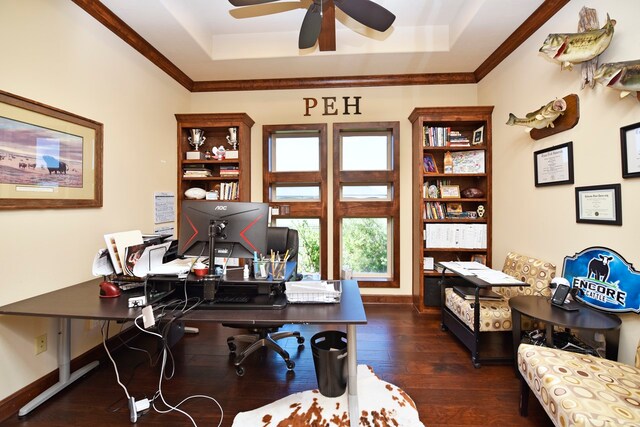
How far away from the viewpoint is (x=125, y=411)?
1686 millimetres

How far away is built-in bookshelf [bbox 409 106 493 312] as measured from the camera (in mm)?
→ 3088

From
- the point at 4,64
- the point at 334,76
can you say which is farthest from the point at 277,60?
the point at 4,64

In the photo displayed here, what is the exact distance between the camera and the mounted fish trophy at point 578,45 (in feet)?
5.53

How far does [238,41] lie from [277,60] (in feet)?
1.52

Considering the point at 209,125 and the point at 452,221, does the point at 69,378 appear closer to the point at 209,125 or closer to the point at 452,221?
the point at 209,125

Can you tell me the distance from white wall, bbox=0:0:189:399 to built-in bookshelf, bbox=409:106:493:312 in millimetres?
2910

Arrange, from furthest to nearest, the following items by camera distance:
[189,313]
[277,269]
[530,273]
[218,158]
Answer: [218,158], [530,273], [277,269], [189,313]

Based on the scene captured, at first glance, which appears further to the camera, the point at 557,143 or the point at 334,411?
the point at 557,143

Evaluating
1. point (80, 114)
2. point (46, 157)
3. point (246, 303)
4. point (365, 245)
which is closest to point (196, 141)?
point (80, 114)

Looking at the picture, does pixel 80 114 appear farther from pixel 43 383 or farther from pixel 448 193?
pixel 448 193

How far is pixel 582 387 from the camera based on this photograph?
4.01 feet

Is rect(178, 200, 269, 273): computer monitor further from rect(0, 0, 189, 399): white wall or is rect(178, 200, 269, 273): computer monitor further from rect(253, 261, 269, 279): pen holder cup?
rect(0, 0, 189, 399): white wall

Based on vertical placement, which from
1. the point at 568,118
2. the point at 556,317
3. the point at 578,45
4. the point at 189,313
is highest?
the point at 578,45

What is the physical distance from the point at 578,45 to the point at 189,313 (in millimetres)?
2861
